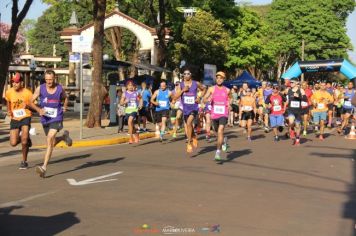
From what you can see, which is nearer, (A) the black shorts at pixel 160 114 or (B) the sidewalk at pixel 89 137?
(B) the sidewalk at pixel 89 137

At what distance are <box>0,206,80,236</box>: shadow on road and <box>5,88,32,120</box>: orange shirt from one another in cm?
451

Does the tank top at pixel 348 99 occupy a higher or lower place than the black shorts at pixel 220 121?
higher

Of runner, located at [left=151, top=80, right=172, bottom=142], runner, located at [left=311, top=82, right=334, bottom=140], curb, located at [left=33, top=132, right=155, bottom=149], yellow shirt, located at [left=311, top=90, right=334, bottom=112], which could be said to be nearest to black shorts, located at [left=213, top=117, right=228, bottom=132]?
curb, located at [left=33, top=132, right=155, bottom=149]

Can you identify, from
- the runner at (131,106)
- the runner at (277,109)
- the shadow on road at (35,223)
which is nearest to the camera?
the shadow on road at (35,223)

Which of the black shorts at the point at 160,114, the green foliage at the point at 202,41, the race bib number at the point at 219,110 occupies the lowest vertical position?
the black shorts at the point at 160,114

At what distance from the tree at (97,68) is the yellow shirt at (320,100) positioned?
7.48 m

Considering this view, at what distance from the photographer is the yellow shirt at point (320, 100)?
795 inches

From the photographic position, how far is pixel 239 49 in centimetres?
5466

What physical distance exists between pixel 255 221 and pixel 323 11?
218 ft

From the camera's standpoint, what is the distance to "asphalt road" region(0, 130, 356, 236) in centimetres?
680

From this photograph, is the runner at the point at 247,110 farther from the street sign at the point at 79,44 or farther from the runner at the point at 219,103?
the runner at the point at 219,103

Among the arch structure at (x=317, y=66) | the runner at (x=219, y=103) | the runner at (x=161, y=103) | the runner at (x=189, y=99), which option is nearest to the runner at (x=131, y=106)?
the runner at (x=161, y=103)

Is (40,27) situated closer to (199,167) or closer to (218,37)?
(218,37)

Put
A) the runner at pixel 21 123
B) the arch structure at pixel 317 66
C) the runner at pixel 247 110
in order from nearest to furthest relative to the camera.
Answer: the runner at pixel 21 123
the runner at pixel 247 110
the arch structure at pixel 317 66
